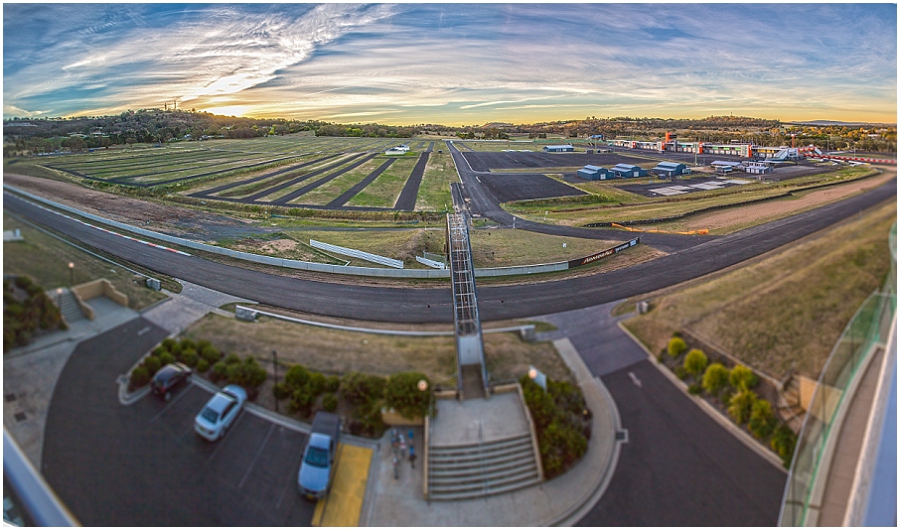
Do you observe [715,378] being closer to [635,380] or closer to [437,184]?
[635,380]

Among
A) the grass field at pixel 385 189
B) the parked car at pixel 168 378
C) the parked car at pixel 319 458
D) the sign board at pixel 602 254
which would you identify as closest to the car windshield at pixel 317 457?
the parked car at pixel 319 458

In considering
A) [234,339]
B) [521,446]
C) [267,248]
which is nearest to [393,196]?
[267,248]

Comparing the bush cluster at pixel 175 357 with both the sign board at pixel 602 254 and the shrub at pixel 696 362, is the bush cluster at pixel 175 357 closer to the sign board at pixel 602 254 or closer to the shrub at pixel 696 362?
the shrub at pixel 696 362

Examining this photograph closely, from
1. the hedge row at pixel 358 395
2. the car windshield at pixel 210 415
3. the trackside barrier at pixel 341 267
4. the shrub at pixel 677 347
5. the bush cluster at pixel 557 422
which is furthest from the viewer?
the trackside barrier at pixel 341 267

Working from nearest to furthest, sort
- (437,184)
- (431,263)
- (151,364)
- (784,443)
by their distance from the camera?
(784,443) < (151,364) < (431,263) < (437,184)

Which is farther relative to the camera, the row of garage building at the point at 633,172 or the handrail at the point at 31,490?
the row of garage building at the point at 633,172

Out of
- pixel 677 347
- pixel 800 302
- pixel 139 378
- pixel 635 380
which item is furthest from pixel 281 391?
pixel 800 302

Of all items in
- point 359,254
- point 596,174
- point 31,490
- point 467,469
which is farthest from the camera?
point 596,174
